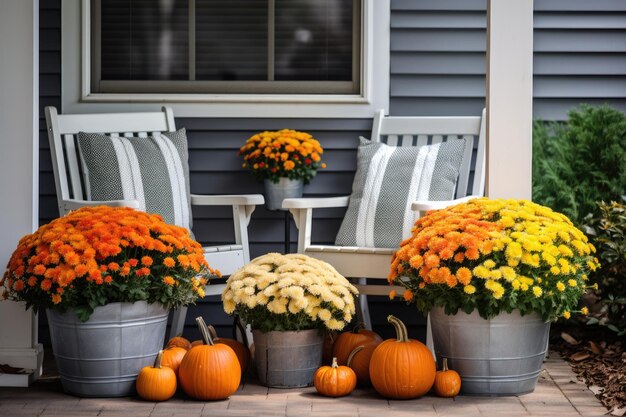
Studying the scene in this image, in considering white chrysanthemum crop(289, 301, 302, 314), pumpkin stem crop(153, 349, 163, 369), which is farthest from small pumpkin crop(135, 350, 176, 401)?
white chrysanthemum crop(289, 301, 302, 314)

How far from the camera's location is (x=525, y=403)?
3.06m

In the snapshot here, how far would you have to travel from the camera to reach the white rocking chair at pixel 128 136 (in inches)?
146

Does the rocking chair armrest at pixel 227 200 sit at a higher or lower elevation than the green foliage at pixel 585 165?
lower

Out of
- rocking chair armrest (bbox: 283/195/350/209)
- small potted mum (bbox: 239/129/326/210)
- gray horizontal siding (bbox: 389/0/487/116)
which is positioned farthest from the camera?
gray horizontal siding (bbox: 389/0/487/116)

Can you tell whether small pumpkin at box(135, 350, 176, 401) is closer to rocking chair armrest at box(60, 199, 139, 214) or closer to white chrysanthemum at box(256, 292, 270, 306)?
white chrysanthemum at box(256, 292, 270, 306)

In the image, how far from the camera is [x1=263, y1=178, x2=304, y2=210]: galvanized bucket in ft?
13.3

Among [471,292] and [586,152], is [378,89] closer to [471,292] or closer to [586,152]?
[586,152]

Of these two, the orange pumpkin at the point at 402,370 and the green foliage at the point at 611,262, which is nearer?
the orange pumpkin at the point at 402,370

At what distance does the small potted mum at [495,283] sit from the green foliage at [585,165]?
95 cm

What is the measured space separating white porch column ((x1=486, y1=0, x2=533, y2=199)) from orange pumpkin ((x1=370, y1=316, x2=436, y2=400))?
2.17ft

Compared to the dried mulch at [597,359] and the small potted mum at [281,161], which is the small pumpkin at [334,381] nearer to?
the dried mulch at [597,359]

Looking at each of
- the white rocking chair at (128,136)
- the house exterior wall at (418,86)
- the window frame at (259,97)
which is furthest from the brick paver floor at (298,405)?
the window frame at (259,97)

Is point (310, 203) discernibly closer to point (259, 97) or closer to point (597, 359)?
point (259, 97)

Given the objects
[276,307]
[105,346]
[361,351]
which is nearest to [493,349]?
[361,351]
